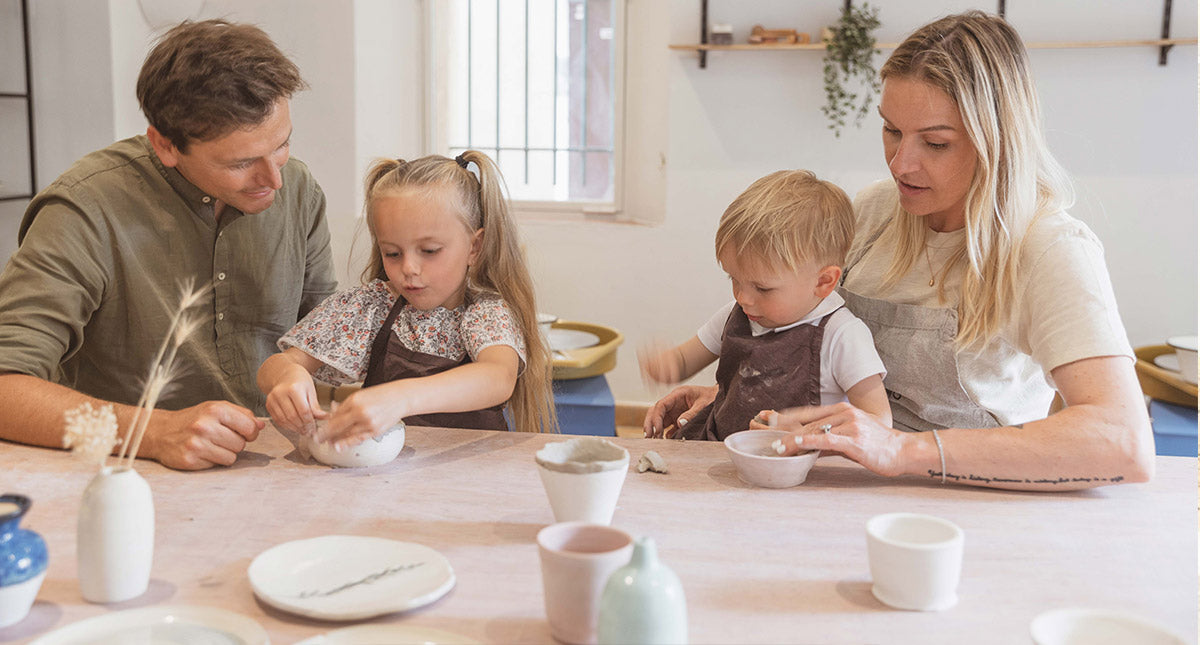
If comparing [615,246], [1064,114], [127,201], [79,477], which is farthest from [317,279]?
[1064,114]

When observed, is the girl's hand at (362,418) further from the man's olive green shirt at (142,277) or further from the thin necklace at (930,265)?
the thin necklace at (930,265)

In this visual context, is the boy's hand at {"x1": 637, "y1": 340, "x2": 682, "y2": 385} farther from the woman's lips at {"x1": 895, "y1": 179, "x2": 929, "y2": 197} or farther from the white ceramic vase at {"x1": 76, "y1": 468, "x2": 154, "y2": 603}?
the white ceramic vase at {"x1": 76, "y1": 468, "x2": 154, "y2": 603}

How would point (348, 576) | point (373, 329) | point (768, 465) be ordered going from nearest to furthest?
1. point (348, 576)
2. point (768, 465)
3. point (373, 329)

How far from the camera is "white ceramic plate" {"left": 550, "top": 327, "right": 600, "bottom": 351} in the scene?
3.34 metres

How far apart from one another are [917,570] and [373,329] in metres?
1.15

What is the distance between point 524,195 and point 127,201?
3052 millimetres

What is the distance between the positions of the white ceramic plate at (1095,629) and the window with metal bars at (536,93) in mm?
3838

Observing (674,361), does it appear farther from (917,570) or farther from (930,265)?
(917,570)

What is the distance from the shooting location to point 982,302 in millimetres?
1608

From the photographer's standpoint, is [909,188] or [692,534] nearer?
[692,534]

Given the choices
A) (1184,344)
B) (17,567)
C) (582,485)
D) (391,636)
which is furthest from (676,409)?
(1184,344)

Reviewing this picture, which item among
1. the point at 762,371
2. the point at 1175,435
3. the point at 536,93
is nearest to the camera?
the point at 762,371

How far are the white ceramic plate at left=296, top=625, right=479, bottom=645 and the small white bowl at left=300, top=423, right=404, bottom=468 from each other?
495mm

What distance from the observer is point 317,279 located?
222cm
